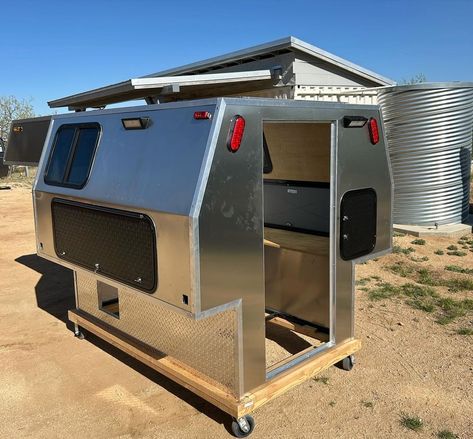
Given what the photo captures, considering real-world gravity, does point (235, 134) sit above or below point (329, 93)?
below

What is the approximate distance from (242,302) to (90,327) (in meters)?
2.08

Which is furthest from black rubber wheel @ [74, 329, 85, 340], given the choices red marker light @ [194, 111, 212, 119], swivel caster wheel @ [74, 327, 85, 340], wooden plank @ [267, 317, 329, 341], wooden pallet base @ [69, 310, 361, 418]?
red marker light @ [194, 111, 212, 119]

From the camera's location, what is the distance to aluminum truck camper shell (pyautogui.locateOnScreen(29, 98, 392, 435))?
2803 mm

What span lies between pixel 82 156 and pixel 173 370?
5.70 ft

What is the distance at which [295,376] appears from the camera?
3.48 metres

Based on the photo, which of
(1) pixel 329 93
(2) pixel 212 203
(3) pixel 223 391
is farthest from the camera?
(1) pixel 329 93

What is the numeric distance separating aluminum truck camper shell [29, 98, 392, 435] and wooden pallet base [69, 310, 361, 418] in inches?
0.5

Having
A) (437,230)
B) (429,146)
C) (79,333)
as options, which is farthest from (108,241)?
(429,146)

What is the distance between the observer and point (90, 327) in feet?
14.9

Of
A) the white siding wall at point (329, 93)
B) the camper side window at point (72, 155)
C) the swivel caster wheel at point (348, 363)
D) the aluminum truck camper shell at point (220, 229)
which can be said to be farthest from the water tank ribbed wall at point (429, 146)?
the camper side window at point (72, 155)

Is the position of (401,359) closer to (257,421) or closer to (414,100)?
(257,421)

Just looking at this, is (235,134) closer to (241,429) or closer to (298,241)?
(241,429)

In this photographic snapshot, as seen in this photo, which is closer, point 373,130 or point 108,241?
point 108,241

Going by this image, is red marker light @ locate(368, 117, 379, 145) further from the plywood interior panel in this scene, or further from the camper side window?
the camper side window
